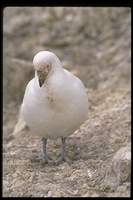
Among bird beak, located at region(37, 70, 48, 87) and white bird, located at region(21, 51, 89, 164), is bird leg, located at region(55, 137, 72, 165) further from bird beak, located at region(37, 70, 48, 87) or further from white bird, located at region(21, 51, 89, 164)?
bird beak, located at region(37, 70, 48, 87)

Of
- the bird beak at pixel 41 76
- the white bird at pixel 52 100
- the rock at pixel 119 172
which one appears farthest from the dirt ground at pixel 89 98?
the bird beak at pixel 41 76

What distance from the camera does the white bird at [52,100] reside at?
5059 millimetres

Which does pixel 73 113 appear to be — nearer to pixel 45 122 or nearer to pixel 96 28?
pixel 45 122

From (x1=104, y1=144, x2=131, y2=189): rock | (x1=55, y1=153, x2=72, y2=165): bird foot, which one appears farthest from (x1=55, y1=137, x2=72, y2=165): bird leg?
(x1=104, y1=144, x2=131, y2=189): rock

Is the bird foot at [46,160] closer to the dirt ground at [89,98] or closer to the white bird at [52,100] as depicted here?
the dirt ground at [89,98]

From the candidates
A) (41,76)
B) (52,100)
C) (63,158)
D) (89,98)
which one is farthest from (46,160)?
(89,98)

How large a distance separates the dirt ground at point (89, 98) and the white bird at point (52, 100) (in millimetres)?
442

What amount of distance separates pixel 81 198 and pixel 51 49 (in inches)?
215

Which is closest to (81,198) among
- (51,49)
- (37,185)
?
(37,185)

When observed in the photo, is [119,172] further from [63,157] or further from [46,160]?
[46,160]

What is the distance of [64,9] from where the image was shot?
32.6 feet

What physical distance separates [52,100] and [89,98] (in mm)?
2651

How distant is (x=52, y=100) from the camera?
512 cm

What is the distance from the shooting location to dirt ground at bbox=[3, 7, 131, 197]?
190 inches
